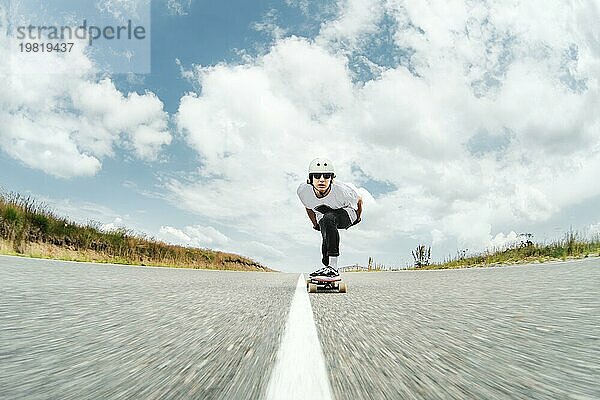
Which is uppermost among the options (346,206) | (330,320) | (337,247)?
(346,206)

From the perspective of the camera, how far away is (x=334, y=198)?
613 centimetres

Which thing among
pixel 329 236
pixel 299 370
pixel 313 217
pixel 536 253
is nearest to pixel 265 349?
pixel 299 370

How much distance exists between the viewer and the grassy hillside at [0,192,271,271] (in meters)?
Answer: 11.7

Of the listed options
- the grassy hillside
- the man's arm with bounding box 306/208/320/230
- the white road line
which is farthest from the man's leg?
the grassy hillside

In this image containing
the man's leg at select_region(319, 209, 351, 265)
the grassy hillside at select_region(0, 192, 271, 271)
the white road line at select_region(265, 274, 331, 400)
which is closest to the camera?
the white road line at select_region(265, 274, 331, 400)

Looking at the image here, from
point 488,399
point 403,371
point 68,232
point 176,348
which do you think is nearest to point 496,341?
point 403,371

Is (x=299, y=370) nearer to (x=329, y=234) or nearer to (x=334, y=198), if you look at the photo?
(x=329, y=234)

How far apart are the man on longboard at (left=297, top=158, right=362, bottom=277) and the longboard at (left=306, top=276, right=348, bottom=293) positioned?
0.82ft

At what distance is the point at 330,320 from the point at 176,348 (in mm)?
1265

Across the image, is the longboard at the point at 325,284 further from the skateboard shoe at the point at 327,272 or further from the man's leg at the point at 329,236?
the man's leg at the point at 329,236

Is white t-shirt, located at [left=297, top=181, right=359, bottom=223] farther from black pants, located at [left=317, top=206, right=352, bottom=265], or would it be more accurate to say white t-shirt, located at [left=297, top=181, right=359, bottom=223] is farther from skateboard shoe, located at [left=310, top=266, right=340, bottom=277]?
skateboard shoe, located at [left=310, top=266, right=340, bottom=277]

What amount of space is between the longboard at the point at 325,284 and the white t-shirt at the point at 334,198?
3.21ft

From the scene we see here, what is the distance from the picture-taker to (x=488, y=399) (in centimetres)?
128

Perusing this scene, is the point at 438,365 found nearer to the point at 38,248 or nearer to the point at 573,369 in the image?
the point at 573,369
